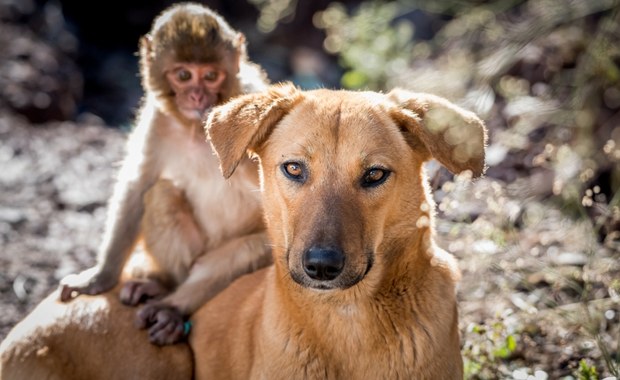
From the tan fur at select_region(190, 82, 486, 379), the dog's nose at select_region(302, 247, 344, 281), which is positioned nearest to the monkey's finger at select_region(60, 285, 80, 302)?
the tan fur at select_region(190, 82, 486, 379)

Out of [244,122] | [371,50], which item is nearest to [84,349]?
[244,122]

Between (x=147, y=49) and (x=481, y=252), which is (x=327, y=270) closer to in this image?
(x=481, y=252)

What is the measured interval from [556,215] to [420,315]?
2713 millimetres

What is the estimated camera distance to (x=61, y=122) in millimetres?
8977

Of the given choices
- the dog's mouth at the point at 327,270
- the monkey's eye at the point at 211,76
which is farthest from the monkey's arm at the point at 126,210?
the dog's mouth at the point at 327,270

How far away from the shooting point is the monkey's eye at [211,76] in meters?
4.95

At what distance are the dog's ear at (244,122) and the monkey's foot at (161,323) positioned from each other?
1.08 m

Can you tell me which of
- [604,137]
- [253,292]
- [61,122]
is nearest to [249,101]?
[253,292]

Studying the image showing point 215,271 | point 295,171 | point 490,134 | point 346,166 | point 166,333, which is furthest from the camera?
point 490,134

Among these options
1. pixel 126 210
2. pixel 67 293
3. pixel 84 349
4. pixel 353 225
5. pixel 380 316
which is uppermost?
pixel 353 225

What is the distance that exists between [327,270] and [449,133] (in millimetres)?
826

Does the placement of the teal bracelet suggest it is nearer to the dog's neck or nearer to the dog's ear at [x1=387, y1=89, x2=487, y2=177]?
the dog's neck

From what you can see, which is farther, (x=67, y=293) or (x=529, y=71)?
(x=529, y=71)

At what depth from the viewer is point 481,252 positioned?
4.59 metres
